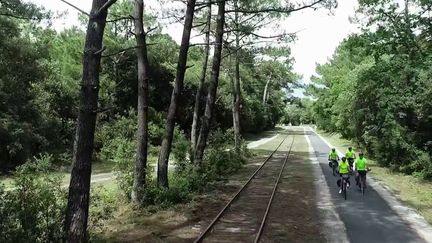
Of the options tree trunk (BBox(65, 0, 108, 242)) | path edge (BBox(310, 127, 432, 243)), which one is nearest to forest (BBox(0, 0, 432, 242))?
tree trunk (BBox(65, 0, 108, 242))

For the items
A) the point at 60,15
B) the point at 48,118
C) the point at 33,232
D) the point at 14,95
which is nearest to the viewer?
the point at 33,232

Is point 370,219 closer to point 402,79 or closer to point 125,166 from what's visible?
point 125,166

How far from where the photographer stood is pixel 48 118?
26734 mm

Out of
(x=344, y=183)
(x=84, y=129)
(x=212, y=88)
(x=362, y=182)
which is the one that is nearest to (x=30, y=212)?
(x=84, y=129)

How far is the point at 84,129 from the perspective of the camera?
25.2 ft

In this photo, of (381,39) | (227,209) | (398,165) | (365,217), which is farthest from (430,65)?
(227,209)

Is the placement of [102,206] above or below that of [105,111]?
below

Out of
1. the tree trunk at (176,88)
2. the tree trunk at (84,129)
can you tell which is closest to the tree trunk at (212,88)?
the tree trunk at (176,88)

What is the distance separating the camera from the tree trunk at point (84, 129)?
7.66 meters

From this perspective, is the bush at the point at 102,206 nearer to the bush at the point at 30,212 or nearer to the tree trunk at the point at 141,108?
the tree trunk at the point at 141,108

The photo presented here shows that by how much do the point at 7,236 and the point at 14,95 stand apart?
18.3 meters

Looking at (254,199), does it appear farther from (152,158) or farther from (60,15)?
(152,158)

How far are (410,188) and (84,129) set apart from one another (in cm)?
1590

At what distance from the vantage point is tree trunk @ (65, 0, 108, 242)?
7.66 m
